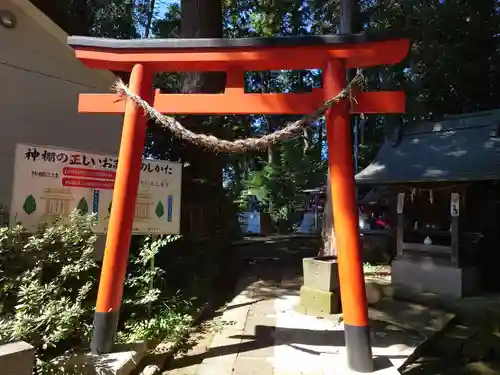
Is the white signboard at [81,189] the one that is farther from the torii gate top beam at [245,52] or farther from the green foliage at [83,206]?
the torii gate top beam at [245,52]

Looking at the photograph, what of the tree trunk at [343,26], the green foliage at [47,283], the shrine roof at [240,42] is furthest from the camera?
the tree trunk at [343,26]

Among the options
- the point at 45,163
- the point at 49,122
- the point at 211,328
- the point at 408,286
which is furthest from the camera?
the point at 408,286

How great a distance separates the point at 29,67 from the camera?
271 inches

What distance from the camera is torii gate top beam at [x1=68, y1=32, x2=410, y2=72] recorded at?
4.79 m

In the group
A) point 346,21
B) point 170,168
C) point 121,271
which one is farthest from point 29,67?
point 346,21

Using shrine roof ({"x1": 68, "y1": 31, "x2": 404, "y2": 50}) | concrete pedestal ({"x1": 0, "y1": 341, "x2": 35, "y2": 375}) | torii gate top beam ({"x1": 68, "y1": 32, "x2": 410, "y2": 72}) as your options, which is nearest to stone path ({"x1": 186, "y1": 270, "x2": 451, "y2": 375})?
concrete pedestal ({"x1": 0, "y1": 341, "x2": 35, "y2": 375})

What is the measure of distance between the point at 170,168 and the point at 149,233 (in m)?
1.04

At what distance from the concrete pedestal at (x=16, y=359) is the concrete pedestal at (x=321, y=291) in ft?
17.1

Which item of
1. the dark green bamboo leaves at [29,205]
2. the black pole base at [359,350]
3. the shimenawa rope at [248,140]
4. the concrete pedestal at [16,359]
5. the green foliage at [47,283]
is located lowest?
the black pole base at [359,350]

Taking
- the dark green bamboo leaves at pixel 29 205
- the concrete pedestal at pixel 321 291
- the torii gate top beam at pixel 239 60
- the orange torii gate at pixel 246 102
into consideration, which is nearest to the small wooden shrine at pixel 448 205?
the concrete pedestal at pixel 321 291

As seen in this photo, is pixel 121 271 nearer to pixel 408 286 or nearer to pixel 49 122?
pixel 49 122

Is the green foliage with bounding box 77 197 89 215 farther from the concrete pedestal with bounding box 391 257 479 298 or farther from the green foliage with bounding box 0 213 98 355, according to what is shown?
the concrete pedestal with bounding box 391 257 479 298

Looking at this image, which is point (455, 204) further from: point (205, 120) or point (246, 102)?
point (246, 102)

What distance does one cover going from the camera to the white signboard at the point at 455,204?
9.21 metres
